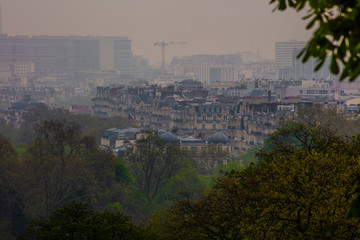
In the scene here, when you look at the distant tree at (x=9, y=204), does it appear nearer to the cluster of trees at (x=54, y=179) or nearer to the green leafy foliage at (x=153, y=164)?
the cluster of trees at (x=54, y=179)

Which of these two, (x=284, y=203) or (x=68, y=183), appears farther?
(x=68, y=183)

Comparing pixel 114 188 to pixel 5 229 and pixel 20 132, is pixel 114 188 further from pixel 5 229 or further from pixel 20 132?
pixel 20 132

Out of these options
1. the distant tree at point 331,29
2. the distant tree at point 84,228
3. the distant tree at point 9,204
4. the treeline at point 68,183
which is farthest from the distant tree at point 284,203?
the distant tree at point 9,204

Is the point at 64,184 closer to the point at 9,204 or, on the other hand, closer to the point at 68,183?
the point at 68,183

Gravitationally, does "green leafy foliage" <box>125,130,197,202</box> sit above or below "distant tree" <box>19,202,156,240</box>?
below

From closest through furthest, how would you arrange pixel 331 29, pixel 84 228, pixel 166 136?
pixel 331 29, pixel 84 228, pixel 166 136

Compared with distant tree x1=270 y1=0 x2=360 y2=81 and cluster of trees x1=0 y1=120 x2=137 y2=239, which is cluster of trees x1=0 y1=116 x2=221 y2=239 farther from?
distant tree x1=270 y1=0 x2=360 y2=81

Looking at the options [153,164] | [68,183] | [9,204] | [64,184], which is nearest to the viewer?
[9,204]

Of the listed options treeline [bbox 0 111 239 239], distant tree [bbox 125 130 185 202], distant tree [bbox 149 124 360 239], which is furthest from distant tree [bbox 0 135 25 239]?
distant tree [bbox 149 124 360 239]

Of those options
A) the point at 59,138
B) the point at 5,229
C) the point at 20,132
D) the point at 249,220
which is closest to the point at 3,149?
the point at 59,138

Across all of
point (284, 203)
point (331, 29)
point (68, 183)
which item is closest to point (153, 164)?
point (68, 183)

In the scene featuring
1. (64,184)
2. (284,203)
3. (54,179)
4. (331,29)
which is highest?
(331,29)
